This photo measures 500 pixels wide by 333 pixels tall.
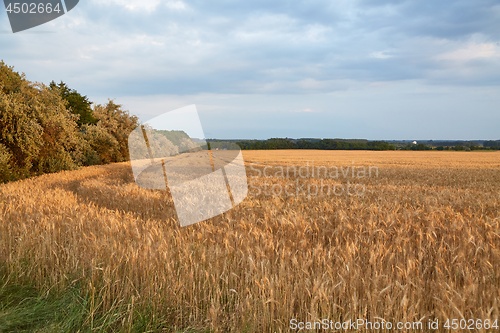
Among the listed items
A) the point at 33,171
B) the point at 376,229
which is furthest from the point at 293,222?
the point at 33,171

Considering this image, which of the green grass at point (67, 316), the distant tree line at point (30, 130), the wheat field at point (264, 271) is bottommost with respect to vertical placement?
the green grass at point (67, 316)

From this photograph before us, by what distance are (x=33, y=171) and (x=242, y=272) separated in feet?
71.0

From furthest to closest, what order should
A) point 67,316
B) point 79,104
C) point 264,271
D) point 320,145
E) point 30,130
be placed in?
point 320,145 < point 79,104 < point 30,130 < point 264,271 < point 67,316

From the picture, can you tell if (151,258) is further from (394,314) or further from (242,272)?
(394,314)

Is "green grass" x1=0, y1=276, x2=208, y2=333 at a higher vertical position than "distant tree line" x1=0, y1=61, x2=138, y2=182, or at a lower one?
lower

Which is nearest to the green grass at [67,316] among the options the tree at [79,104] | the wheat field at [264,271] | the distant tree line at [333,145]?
the wheat field at [264,271]

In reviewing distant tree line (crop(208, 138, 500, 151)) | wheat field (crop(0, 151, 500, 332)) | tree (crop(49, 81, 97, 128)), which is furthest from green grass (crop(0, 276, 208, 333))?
distant tree line (crop(208, 138, 500, 151))

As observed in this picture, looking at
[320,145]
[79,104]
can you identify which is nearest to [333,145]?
[320,145]

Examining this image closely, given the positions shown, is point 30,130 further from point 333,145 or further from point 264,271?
point 333,145

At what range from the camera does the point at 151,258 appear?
4395 millimetres

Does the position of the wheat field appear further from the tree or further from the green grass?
the tree

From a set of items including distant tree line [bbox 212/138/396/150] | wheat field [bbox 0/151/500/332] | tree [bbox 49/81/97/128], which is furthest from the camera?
distant tree line [bbox 212/138/396/150]

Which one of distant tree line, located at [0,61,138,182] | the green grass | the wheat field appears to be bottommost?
the green grass

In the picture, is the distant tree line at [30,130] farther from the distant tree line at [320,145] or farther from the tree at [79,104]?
the distant tree line at [320,145]
